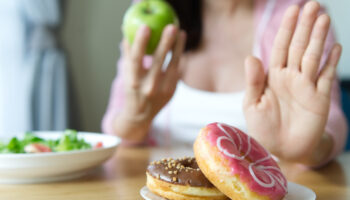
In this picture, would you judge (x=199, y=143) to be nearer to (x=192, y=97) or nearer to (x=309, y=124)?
(x=309, y=124)

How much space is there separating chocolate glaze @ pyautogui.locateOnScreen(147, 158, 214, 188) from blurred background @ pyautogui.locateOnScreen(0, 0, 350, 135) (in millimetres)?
1413

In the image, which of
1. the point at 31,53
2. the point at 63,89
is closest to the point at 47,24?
the point at 31,53

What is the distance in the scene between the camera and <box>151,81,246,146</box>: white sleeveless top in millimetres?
1346

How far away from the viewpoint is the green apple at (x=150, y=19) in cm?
112

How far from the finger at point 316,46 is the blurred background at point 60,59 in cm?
112

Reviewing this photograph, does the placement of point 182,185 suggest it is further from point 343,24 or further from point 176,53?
point 343,24

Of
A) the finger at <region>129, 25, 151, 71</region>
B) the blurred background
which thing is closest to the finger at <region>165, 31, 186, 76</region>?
the finger at <region>129, 25, 151, 71</region>

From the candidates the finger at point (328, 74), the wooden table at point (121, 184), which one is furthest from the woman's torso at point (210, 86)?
the finger at point (328, 74)

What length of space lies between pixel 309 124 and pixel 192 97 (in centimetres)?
64

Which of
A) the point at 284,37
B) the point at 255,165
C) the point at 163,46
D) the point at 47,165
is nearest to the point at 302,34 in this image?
the point at 284,37

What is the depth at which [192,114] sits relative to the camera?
1.42 metres

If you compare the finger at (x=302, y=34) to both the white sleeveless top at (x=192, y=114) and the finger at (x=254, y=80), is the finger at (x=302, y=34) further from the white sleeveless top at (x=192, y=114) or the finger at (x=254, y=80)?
the white sleeveless top at (x=192, y=114)

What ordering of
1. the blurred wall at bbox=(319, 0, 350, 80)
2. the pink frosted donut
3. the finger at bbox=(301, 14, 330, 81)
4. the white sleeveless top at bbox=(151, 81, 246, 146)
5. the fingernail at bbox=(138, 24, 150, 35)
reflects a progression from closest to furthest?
the pink frosted donut → the finger at bbox=(301, 14, 330, 81) → the fingernail at bbox=(138, 24, 150, 35) → the white sleeveless top at bbox=(151, 81, 246, 146) → the blurred wall at bbox=(319, 0, 350, 80)

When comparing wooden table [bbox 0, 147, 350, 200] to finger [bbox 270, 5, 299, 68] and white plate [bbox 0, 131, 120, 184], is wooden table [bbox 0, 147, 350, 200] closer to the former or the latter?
white plate [bbox 0, 131, 120, 184]
